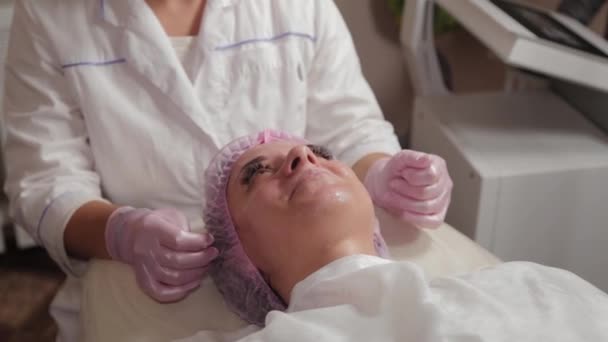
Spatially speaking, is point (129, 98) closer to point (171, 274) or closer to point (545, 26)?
point (171, 274)

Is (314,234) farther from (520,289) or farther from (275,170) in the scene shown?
(520,289)

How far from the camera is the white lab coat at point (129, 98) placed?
1108mm

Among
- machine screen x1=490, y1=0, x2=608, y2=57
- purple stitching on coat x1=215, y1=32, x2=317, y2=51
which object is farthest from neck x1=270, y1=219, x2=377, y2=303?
machine screen x1=490, y1=0, x2=608, y2=57

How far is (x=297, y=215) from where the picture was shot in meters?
Answer: 0.96

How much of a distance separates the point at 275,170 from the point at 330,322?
261 millimetres

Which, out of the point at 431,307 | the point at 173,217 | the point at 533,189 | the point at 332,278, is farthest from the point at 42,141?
the point at 533,189

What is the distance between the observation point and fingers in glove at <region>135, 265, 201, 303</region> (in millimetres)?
1000

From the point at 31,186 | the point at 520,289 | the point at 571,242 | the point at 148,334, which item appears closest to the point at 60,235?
the point at 31,186

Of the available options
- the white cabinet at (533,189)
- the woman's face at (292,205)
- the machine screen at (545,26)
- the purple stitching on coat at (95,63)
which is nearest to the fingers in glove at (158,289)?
the woman's face at (292,205)

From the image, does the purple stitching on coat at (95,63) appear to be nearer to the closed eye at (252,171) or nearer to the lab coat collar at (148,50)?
the lab coat collar at (148,50)

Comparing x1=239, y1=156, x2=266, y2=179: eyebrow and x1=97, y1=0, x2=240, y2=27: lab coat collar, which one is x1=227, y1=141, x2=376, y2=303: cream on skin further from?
x1=97, y1=0, x2=240, y2=27: lab coat collar

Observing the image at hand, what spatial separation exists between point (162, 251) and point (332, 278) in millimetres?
237

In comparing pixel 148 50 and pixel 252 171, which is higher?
pixel 148 50

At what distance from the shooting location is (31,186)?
1.11 metres
